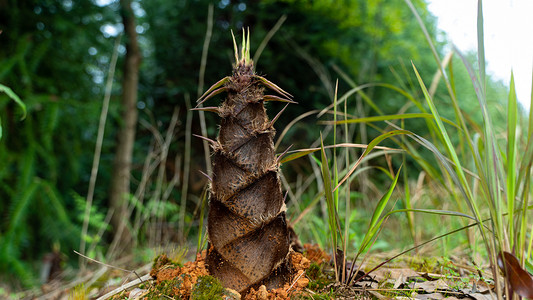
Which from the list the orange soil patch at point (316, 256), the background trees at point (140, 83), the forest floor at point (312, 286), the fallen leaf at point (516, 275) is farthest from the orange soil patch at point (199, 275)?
the background trees at point (140, 83)

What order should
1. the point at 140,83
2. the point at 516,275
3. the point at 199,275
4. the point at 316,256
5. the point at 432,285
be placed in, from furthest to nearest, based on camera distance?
the point at 140,83 < the point at 316,256 < the point at 432,285 < the point at 199,275 < the point at 516,275

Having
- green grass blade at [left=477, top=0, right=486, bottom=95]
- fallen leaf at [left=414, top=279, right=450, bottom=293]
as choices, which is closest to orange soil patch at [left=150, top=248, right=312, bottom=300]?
fallen leaf at [left=414, top=279, right=450, bottom=293]

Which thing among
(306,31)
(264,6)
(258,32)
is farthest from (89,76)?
(306,31)

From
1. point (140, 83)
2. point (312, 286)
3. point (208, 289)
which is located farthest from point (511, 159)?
point (140, 83)

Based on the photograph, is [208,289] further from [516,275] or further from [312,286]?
[516,275]

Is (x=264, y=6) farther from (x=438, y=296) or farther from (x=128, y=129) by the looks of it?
(x=438, y=296)
